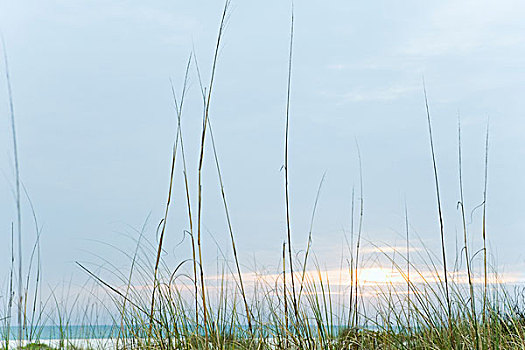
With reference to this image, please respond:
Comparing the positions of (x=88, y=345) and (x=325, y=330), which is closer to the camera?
(x=325, y=330)

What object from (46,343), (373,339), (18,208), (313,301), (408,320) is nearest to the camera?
(18,208)

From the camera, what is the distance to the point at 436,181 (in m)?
2.52

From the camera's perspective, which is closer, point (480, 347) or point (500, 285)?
point (480, 347)

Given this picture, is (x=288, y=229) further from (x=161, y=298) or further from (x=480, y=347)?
(x=480, y=347)

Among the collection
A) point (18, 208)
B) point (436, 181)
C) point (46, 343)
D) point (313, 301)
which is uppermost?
point (436, 181)

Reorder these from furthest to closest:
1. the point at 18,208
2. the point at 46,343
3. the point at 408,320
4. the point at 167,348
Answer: the point at 46,343 < the point at 408,320 < the point at 167,348 < the point at 18,208

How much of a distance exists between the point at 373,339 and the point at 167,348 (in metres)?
1.13

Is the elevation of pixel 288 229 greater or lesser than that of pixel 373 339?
greater

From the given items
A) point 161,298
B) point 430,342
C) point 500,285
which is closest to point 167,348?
point 161,298

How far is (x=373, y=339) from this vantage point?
3.10 metres

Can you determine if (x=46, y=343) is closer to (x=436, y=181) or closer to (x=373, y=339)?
(x=373, y=339)

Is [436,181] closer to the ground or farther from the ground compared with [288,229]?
farther from the ground

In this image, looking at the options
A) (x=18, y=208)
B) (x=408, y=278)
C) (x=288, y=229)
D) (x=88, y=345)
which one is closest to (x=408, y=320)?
(x=408, y=278)

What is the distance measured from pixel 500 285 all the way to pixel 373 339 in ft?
3.08
